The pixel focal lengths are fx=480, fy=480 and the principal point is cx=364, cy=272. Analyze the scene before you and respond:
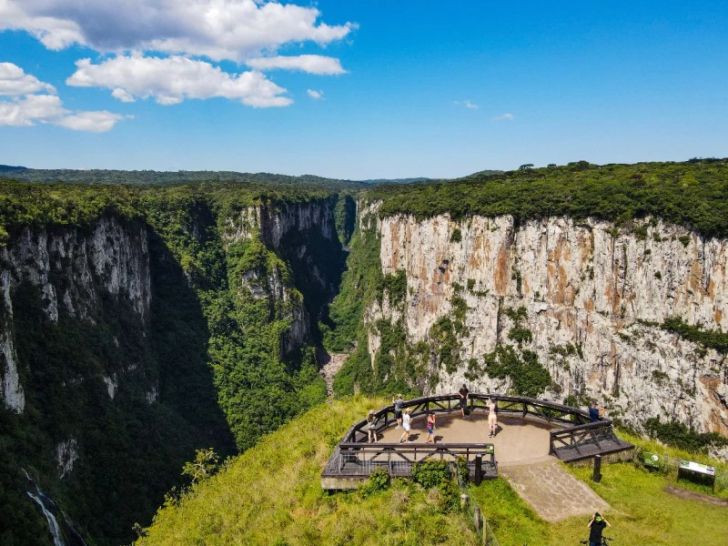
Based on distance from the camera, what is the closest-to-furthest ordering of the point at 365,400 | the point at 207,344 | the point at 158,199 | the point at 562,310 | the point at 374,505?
the point at 374,505
the point at 365,400
the point at 562,310
the point at 207,344
the point at 158,199

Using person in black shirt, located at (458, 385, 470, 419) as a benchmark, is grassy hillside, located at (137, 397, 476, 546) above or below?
below

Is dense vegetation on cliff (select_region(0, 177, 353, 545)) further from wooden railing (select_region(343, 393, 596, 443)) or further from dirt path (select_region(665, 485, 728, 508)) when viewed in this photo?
dirt path (select_region(665, 485, 728, 508))

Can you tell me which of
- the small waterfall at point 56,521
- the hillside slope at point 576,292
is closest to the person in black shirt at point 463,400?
the small waterfall at point 56,521

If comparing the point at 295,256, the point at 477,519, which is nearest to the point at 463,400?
the point at 477,519

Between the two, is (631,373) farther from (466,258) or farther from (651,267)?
(466,258)

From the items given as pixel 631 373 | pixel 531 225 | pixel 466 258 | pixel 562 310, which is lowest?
pixel 631 373

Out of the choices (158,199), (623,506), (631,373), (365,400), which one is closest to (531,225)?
(631,373)

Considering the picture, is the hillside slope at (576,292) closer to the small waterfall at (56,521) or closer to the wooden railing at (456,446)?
the wooden railing at (456,446)

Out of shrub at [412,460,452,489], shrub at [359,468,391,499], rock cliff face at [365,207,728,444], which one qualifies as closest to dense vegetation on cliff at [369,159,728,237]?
rock cliff face at [365,207,728,444]
